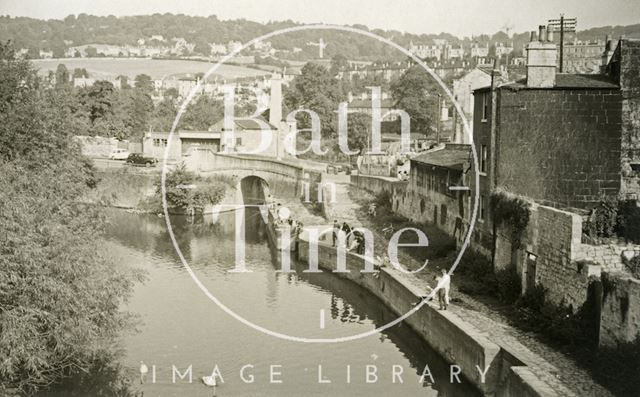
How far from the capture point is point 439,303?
75.6ft

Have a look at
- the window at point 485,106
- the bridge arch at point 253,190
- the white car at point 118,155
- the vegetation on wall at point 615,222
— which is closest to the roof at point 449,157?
the window at point 485,106

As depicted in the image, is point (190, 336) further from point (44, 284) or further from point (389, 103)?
point (389, 103)

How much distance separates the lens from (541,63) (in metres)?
25.1

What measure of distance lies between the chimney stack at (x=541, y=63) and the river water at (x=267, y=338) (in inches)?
353

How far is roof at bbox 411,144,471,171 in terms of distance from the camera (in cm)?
3225

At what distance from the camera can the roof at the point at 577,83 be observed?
81.1ft

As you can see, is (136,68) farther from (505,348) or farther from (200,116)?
(505,348)

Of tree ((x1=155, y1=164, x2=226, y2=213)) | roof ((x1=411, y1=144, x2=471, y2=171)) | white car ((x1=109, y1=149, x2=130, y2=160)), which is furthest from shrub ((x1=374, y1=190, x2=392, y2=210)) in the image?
white car ((x1=109, y1=149, x2=130, y2=160))

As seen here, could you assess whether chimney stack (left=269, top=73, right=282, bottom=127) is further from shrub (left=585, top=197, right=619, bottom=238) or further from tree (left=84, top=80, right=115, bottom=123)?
shrub (left=585, top=197, right=619, bottom=238)

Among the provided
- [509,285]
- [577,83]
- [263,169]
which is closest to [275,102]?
[263,169]

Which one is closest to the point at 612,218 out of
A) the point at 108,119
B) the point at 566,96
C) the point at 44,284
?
Answer: the point at 566,96

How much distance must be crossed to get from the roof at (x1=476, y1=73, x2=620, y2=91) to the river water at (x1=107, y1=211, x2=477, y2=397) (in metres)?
8.61

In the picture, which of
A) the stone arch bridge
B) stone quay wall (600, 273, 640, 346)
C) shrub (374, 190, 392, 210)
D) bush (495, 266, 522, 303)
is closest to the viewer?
stone quay wall (600, 273, 640, 346)

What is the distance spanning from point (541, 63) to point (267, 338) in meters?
12.4
